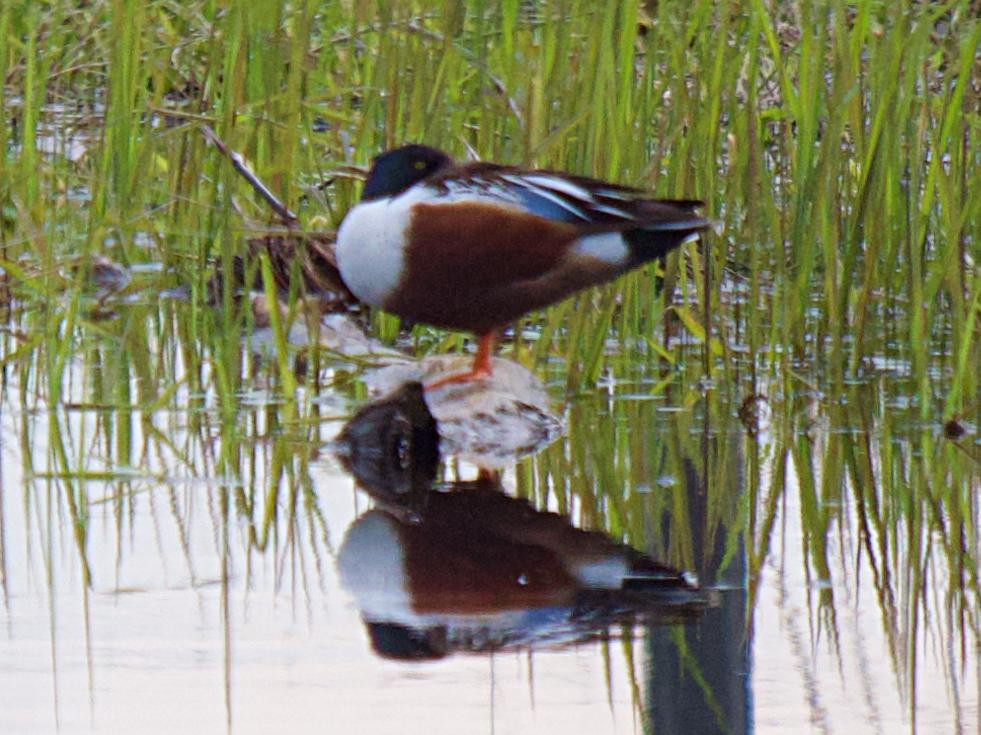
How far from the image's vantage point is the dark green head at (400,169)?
4.22 metres

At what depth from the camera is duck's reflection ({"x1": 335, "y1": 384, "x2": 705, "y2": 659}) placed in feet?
8.56

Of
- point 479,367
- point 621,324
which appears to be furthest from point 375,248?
point 621,324

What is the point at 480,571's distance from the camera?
2.87m

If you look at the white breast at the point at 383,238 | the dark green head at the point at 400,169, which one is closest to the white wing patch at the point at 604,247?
the white breast at the point at 383,238

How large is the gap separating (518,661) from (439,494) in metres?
0.91

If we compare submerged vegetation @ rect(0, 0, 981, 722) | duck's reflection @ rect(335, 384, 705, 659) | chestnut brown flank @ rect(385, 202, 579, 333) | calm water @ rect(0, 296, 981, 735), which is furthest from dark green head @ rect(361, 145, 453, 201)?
Answer: duck's reflection @ rect(335, 384, 705, 659)

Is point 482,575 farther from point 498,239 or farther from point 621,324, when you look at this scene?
point 621,324

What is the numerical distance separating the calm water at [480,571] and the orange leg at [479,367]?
207 mm

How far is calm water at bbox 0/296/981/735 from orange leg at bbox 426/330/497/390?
207 millimetres

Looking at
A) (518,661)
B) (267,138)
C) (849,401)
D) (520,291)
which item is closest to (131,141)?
(267,138)

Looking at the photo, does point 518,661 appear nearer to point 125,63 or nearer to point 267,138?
point 125,63

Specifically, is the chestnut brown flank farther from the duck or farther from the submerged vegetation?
the submerged vegetation

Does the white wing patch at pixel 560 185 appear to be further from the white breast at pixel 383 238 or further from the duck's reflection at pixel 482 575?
the duck's reflection at pixel 482 575

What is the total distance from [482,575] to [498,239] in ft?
4.34
